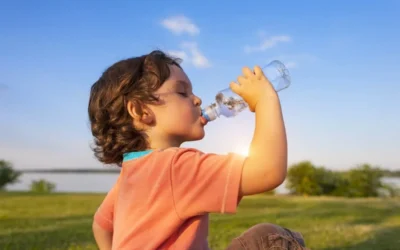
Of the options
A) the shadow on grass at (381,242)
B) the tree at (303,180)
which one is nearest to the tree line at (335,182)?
the tree at (303,180)

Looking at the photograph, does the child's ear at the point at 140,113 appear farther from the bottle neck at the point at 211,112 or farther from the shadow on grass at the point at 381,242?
the shadow on grass at the point at 381,242

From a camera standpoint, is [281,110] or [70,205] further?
[70,205]

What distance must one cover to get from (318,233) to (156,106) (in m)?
2.91

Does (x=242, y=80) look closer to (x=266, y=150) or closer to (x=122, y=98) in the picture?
(x=266, y=150)

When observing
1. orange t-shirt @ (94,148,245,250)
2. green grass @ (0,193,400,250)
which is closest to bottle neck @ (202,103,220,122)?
orange t-shirt @ (94,148,245,250)

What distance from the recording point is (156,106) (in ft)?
4.99

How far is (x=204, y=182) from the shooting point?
129cm

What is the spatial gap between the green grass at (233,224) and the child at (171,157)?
1.83 m

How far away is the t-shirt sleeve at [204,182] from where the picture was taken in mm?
1272

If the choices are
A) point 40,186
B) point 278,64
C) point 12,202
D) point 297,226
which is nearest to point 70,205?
point 12,202

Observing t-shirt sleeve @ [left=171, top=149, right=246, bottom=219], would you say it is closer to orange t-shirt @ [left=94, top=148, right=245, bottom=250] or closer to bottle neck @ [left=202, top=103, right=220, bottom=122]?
orange t-shirt @ [left=94, top=148, right=245, bottom=250]

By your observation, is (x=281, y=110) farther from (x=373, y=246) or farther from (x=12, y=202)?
(x=12, y=202)

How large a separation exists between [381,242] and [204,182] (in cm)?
287

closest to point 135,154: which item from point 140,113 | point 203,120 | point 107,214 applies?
point 140,113
